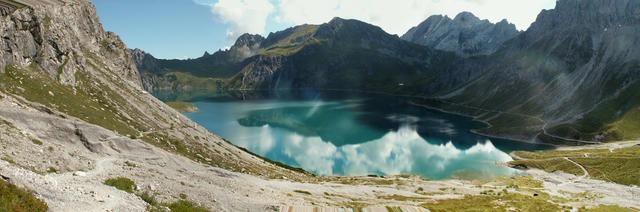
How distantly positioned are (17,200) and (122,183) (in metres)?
10.9

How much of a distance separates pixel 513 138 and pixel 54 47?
192 meters

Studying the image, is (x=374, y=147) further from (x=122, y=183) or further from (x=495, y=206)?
(x=122, y=183)

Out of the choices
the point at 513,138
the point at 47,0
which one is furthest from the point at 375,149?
the point at 47,0

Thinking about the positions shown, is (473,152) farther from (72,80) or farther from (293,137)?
(72,80)

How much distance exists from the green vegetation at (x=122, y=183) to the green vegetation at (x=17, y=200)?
833cm

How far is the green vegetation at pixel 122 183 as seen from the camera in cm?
2573

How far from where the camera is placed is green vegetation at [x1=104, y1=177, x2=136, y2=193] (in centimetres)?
2573

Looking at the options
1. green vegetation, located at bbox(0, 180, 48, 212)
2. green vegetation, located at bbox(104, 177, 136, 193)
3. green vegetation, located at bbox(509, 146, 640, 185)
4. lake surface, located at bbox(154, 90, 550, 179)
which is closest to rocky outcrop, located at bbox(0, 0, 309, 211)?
green vegetation, located at bbox(104, 177, 136, 193)

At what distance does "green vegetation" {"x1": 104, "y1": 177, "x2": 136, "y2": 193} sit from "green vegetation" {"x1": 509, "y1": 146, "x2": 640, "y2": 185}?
394ft

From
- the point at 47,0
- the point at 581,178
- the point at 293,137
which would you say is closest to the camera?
the point at 47,0

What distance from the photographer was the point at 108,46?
443 feet

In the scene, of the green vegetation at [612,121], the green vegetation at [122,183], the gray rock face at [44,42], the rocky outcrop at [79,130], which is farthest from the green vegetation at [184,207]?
the green vegetation at [612,121]

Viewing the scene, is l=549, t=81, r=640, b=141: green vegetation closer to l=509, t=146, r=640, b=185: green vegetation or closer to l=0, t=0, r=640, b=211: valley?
l=0, t=0, r=640, b=211: valley

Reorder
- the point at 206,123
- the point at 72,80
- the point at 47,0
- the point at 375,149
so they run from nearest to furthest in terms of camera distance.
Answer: the point at 72,80 < the point at 47,0 < the point at 375,149 < the point at 206,123
